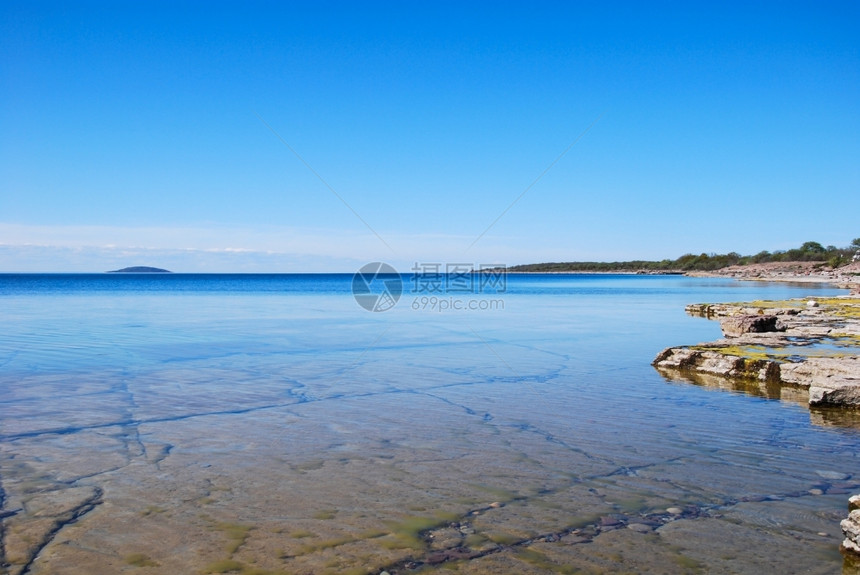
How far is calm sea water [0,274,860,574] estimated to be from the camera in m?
5.90

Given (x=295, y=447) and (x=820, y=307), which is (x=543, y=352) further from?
(x=820, y=307)

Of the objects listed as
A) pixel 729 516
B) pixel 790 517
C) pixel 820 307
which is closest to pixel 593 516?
pixel 729 516

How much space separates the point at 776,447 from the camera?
30.7 feet

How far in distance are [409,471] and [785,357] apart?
11.4 meters

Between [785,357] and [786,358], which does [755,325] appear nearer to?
[785,357]

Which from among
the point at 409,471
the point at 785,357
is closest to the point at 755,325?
the point at 785,357

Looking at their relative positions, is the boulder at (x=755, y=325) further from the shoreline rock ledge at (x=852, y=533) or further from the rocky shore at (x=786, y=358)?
the shoreline rock ledge at (x=852, y=533)

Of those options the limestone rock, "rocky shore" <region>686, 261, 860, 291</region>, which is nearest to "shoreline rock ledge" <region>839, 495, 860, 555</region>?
the limestone rock

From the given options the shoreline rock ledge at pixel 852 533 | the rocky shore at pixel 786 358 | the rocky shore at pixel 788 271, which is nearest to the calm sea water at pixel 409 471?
the shoreline rock ledge at pixel 852 533

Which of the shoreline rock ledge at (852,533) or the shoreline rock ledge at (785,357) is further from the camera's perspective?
the shoreline rock ledge at (785,357)

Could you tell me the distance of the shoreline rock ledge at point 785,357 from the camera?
1216 centimetres

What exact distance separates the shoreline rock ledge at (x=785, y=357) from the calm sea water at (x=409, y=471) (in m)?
0.75

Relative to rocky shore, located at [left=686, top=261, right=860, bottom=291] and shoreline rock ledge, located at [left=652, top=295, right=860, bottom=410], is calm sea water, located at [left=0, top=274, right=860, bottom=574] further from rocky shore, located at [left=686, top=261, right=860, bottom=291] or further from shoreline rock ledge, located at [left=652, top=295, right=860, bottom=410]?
rocky shore, located at [left=686, top=261, right=860, bottom=291]

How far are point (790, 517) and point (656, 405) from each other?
18.7 ft
